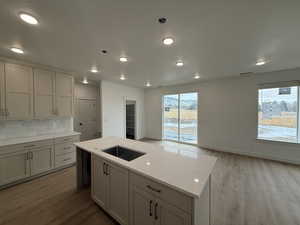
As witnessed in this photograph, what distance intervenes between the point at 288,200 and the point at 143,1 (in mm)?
3656

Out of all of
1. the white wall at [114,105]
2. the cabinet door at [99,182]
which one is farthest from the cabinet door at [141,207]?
the white wall at [114,105]

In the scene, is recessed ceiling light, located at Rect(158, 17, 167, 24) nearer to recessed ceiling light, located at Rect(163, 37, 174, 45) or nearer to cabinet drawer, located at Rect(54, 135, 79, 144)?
recessed ceiling light, located at Rect(163, 37, 174, 45)

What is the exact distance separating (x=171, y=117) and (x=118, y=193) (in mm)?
4698

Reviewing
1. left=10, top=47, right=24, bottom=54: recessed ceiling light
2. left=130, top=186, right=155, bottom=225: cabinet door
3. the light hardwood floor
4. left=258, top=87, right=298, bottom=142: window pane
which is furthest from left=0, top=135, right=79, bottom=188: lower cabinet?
left=258, top=87, right=298, bottom=142: window pane

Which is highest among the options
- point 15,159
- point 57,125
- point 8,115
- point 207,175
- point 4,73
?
point 4,73

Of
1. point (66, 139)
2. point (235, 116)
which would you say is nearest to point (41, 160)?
point (66, 139)

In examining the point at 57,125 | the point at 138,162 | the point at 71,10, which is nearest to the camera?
the point at 71,10

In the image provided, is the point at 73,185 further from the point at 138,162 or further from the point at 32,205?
→ the point at 138,162

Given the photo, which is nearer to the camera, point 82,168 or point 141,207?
point 141,207

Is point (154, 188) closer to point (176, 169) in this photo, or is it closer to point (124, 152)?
point (176, 169)

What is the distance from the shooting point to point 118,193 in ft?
5.27

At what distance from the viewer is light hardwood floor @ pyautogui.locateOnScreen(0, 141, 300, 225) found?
5.75 ft

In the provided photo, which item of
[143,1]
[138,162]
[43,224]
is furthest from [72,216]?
[143,1]

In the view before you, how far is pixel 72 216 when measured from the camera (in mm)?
1806
